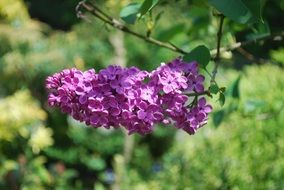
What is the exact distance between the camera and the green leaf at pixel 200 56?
109 centimetres

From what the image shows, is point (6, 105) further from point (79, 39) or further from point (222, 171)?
point (79, 39)

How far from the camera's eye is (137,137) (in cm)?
454

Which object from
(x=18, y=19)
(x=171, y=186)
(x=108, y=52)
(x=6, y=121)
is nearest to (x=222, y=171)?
(x=171, y=186)

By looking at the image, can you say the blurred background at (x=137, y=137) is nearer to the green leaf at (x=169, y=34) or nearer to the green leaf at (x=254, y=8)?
the green leaf at (x=169, y=34)

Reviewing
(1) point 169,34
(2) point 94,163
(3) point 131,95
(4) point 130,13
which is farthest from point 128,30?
(2) point 94,163

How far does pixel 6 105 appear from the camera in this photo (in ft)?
9.98

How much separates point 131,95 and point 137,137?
11.6 ft

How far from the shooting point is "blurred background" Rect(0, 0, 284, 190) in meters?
2.09

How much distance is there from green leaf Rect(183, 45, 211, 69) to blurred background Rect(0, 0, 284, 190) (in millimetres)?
224

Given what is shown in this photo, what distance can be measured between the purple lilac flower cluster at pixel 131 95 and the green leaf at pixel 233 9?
15 centimetres

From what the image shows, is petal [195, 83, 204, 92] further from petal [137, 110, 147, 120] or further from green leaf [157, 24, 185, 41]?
green leaf [157, 24, 185, 41]

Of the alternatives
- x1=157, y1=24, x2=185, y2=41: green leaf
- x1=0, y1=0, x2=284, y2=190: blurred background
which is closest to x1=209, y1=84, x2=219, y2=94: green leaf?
x1=0, y1=0, x2=284, y2=190: blurred background

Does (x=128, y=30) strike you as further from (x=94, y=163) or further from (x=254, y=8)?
(x=94, y=163)

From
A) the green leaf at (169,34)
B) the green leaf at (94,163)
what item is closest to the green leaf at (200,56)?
the green leaf at (169,34)
